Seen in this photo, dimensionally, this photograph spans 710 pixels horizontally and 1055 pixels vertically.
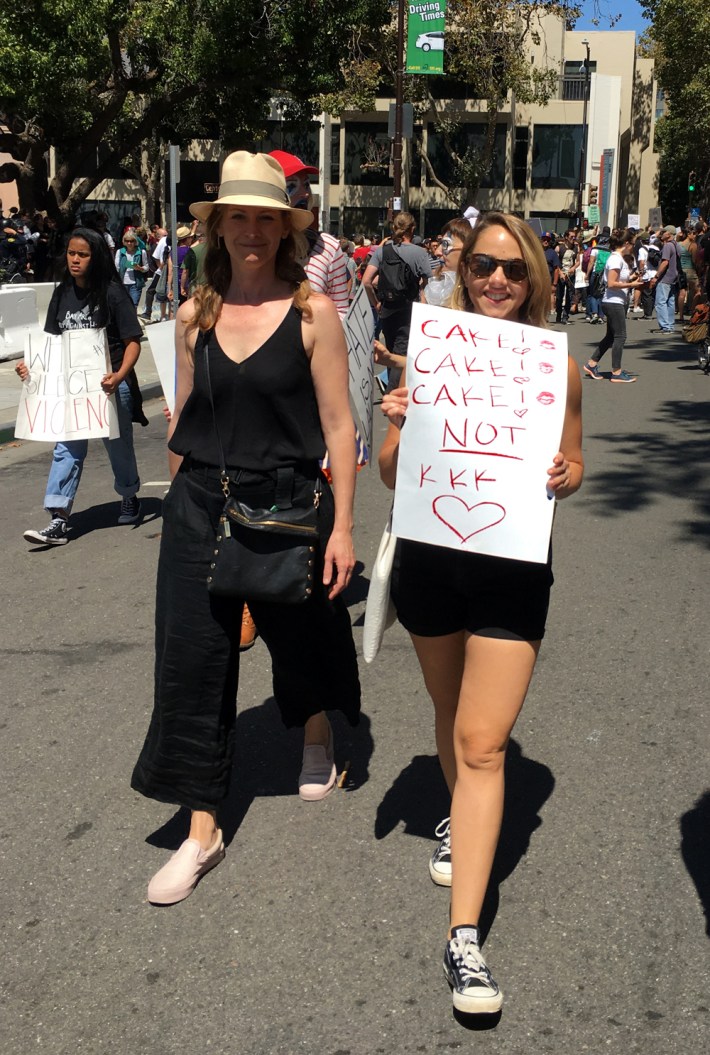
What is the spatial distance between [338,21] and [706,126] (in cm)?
3114

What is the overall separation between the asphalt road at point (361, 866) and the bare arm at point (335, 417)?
87cm

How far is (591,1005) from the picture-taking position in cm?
287

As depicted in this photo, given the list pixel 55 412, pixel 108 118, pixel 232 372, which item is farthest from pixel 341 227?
pixel 232 372

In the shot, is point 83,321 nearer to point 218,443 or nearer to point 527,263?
point 218,443

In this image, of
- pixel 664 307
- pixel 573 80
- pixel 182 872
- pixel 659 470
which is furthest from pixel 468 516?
pixel 573 80

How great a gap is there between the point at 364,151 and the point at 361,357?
56265 mm

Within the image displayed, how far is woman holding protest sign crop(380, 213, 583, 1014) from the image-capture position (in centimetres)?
293

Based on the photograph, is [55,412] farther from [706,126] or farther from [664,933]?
[706,126]

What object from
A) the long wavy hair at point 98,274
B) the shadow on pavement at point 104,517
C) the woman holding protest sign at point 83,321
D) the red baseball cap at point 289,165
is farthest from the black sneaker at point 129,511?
the red baseball cap at point 289,165

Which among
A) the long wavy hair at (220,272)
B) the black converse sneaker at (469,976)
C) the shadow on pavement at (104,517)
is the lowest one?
the shadow on pavement at (104,517)

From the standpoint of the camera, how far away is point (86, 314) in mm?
7117

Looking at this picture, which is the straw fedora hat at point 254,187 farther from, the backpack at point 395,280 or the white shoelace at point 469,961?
the backpack at point 395,280

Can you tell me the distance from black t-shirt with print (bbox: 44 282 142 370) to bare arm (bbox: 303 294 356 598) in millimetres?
3887

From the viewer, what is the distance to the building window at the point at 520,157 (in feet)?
192
